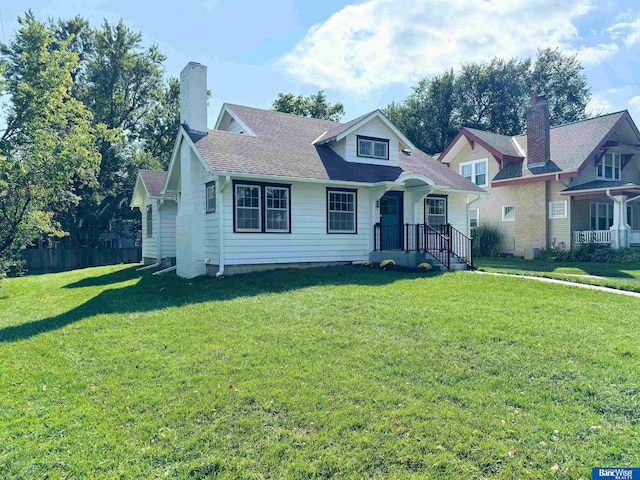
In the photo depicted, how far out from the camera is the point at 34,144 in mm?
16625

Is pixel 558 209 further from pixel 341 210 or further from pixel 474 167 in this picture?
pixel 341 210

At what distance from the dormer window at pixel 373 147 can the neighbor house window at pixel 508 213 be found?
10135 mm

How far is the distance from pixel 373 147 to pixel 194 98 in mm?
6435

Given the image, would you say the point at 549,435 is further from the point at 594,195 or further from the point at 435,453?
the point at 594,195

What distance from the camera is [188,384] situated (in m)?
5.00

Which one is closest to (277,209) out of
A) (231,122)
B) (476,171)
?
(231,122)

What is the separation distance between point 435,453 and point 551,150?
22.6 metres

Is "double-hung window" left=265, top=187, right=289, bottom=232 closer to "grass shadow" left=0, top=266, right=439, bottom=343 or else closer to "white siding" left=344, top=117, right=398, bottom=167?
"grass shadow" left=0, top=266, right=439, bottom=343

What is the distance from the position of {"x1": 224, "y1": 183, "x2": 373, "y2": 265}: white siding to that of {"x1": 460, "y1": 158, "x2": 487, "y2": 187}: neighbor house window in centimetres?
1196

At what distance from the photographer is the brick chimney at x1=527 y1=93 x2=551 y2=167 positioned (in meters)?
21.5

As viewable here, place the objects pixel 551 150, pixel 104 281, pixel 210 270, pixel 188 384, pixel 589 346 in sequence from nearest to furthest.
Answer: pixel 188 384, pixel 589 346, pixel 210 270, pixel 104 281, pixel 551 150

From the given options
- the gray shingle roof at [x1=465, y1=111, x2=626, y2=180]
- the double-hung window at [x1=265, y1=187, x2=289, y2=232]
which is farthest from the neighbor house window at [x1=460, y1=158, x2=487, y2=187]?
the double-hung window at [x1=265, y1=187, x2=289, y2=232]

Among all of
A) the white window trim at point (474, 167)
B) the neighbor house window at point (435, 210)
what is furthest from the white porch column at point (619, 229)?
the neighbor house window at point (435, 210)

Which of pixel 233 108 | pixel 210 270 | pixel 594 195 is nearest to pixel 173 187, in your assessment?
pixel 233 108
